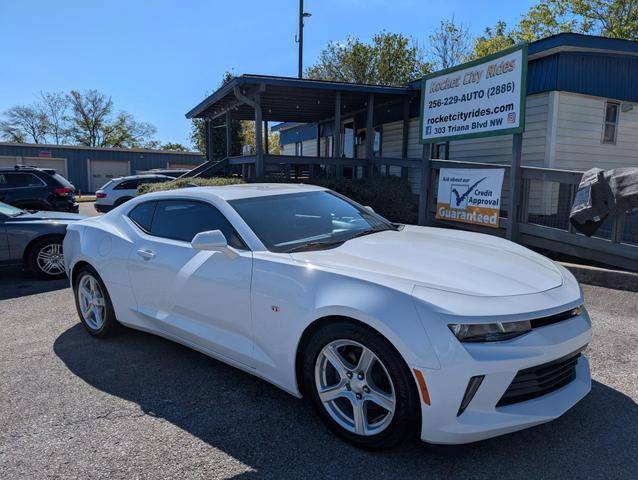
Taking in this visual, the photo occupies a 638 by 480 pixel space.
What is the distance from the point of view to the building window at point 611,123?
11391 millimetres

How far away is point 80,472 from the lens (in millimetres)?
2439

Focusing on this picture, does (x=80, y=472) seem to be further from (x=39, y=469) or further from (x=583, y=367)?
(x=583, y=367)

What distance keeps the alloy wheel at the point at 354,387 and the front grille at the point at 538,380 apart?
23.2 inches

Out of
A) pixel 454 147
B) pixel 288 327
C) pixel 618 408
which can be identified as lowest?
pixel 618 408

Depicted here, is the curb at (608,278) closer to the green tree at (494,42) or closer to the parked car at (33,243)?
the parked car at (33,243)

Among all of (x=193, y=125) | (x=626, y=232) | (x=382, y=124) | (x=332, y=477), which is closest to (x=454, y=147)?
(x=382, y=124)

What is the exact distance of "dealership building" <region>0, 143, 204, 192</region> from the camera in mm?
32500

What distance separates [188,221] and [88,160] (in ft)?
116

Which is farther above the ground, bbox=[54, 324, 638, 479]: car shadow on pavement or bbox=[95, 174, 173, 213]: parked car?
bbox=[95, 174, 173, 213]: parked car

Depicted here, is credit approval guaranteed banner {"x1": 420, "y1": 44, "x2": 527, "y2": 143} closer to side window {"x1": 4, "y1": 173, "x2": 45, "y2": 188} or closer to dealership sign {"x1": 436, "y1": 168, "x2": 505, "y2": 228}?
dealership sign {"x1": 436, "y1": 168, "x2": 505, "y2": 228}

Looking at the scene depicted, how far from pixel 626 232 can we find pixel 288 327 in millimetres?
5355

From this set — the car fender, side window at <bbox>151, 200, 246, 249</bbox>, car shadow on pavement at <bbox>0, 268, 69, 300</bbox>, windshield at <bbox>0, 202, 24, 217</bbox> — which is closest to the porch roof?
windshield at <bbox>0, 202, 24, 217</bbox>

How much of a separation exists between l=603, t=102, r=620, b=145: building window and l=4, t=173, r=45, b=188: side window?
14284mm

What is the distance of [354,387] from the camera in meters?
2.57
